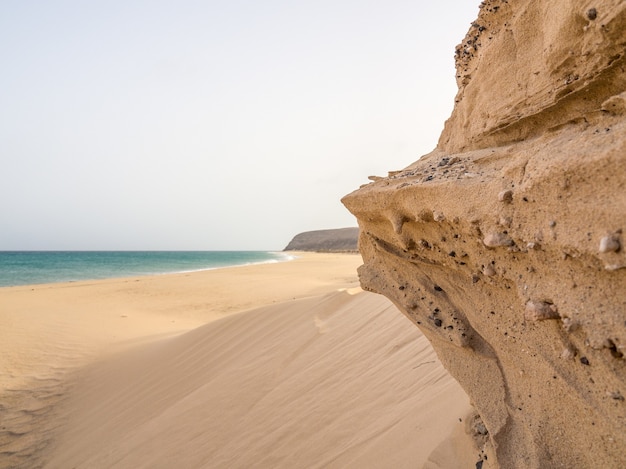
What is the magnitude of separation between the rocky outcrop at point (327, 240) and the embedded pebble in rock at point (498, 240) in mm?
65136

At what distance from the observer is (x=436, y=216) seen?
5.24 ft

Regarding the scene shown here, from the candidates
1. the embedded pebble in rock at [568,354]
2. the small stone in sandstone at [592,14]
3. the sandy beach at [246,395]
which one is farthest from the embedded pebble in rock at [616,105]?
the sandy beach at [246,395]

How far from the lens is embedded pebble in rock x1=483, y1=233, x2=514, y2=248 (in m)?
1.34

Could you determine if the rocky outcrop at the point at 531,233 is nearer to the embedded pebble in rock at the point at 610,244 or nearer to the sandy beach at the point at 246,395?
the embedded pebble in rock at the point at 610,244

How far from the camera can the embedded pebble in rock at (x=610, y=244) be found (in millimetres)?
1005

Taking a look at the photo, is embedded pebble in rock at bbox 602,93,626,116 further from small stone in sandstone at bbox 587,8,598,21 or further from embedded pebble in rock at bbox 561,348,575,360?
embedded pebble in rock at bbox 561,348,575,360

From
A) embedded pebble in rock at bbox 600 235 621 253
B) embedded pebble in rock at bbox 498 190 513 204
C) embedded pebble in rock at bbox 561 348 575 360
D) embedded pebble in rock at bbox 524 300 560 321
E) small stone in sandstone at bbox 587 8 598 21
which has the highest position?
small stone in sandstone at bbox 587 8 598 21

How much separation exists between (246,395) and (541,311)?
3.38 m

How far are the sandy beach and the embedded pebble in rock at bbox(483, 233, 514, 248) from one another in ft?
4.29

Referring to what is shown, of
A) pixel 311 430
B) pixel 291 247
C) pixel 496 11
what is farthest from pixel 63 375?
pixel 291 247

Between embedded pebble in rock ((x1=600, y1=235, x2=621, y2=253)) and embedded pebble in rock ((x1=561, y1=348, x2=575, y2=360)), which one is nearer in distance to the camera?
embedded pebble in rock ((x1=600, y1=235, x2=621, y2=253))

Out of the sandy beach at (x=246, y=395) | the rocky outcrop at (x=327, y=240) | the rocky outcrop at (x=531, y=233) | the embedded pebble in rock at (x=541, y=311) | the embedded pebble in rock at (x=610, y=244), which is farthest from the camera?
the rocky outcrop at (x=327, y=240)

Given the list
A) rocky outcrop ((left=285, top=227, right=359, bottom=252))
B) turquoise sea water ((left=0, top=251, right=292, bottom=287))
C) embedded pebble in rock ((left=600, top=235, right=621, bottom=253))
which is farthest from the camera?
rocky outcrop ((left=285, top=227, right=359, bottom=252))

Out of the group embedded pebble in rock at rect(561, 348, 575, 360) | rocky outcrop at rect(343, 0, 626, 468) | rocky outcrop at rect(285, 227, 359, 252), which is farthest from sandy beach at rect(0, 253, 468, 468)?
rocky outcrop at rect(285, 227, 359, 252)
